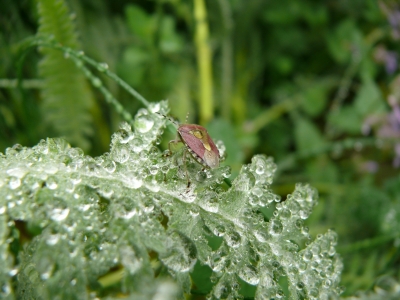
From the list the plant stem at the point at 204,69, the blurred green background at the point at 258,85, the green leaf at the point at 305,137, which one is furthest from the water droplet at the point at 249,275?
the green leaf at the point at 305,137

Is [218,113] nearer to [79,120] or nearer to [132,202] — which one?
[79,120]

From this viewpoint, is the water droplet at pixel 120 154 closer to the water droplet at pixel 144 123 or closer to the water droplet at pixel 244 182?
the water droplet at pixel 144 123

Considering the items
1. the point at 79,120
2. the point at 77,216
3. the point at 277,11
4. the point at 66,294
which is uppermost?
the point at 277,11

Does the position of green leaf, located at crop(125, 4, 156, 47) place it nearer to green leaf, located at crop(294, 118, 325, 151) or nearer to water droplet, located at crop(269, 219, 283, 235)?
green leaf, located at crop(294, 118, 325, 151)

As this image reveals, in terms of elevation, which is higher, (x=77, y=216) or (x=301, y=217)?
(x=301, y=217)

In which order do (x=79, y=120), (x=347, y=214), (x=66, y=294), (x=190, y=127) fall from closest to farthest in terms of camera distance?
(x=66, y=294), (x=190, y=127), (x=79, y=120), (x=347, y=214)

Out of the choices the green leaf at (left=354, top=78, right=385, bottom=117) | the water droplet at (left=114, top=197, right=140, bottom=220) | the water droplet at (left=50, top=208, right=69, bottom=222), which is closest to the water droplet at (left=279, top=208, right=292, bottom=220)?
the water droplet at (left=114, top=197, right=140, bottom=220)

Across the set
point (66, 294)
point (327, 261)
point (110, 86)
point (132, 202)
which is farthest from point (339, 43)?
point (66, 294)
